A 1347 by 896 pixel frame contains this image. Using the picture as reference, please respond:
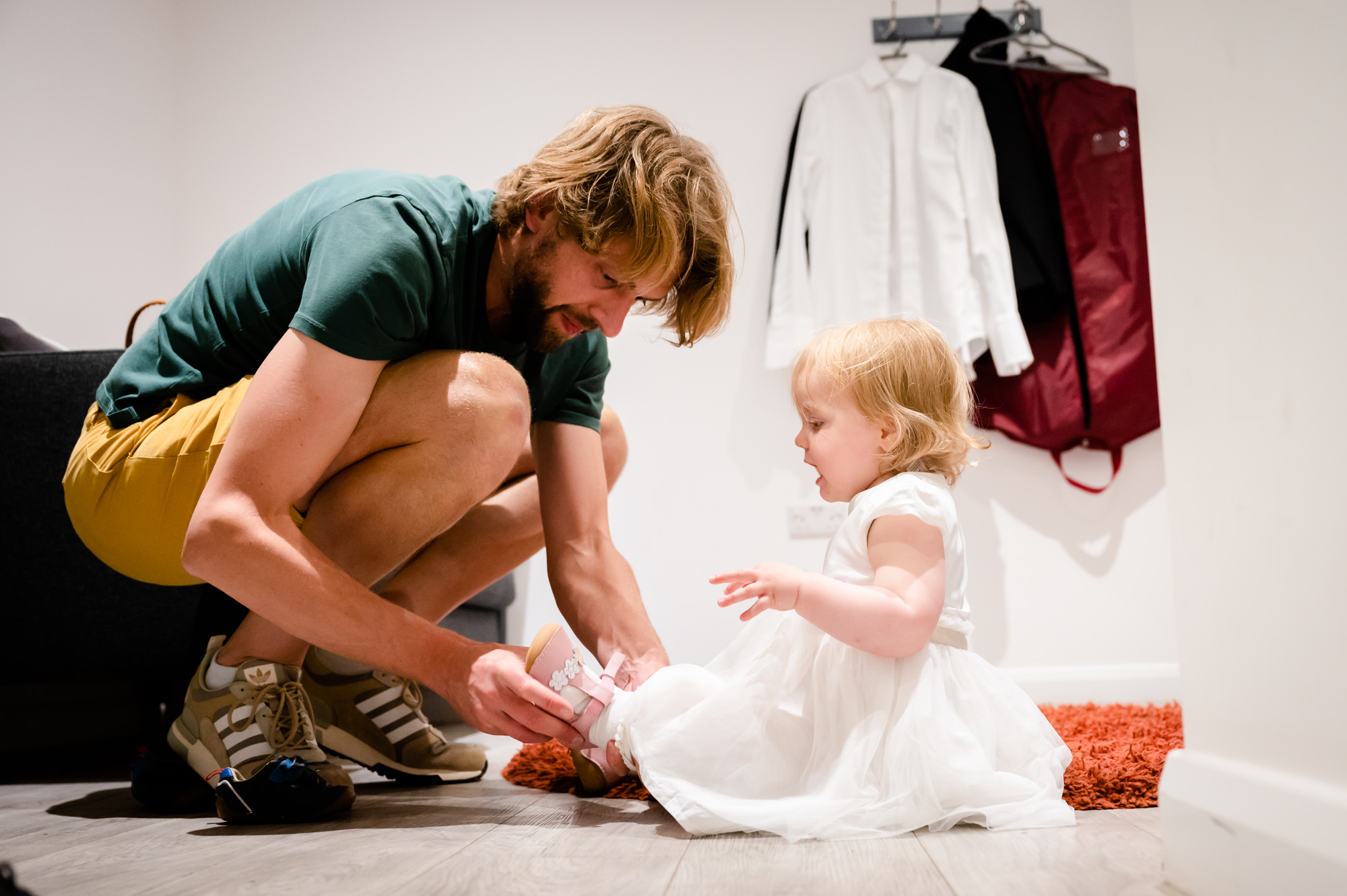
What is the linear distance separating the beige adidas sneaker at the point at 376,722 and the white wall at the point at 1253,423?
2.73 feet

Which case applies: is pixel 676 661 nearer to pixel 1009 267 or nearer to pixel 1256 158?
pixel 1009 267

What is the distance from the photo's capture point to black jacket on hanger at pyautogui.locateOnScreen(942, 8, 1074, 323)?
7.75 ft

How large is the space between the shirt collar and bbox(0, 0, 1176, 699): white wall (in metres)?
0.09

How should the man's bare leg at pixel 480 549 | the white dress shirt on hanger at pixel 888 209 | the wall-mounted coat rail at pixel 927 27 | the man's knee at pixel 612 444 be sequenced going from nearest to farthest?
1. the man's bare leg at pixel 480 549
2. the man's knee at pixel 612 444
3. the white dress shirt on hanger at pixel 888 209
4. the wall-mounted coat rail at pixel 927 27

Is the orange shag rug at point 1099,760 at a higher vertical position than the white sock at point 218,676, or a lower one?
lower

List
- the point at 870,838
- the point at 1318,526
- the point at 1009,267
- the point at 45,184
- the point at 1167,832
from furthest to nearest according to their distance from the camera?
1. the point at 1009,267
2. the point at 45,184
3. the point at 870,838
4. the point at 1167,832
5. the point at 1318,526

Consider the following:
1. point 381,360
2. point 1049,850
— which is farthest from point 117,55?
point 1049,850

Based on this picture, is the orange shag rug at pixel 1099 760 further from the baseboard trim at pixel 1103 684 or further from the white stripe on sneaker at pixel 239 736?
the baseboard trim at pixel 1103 684

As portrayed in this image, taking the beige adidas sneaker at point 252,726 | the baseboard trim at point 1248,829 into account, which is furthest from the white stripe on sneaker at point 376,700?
the baseboard trim at point 1248,829

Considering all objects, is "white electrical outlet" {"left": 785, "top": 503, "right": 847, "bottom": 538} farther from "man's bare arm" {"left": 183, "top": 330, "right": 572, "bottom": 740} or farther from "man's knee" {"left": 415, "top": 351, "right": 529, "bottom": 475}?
"man's bare arm" {"left": 183, "top": 330, "right": 572, "bottom": 740}

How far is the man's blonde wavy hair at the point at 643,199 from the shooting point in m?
1.06

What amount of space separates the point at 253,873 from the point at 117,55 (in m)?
2.42

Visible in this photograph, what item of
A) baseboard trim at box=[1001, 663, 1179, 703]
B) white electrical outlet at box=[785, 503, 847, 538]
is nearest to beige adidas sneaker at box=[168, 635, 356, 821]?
white electrical outlet at box=[785, 503, 847, 538]

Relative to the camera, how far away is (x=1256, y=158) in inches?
22.3
